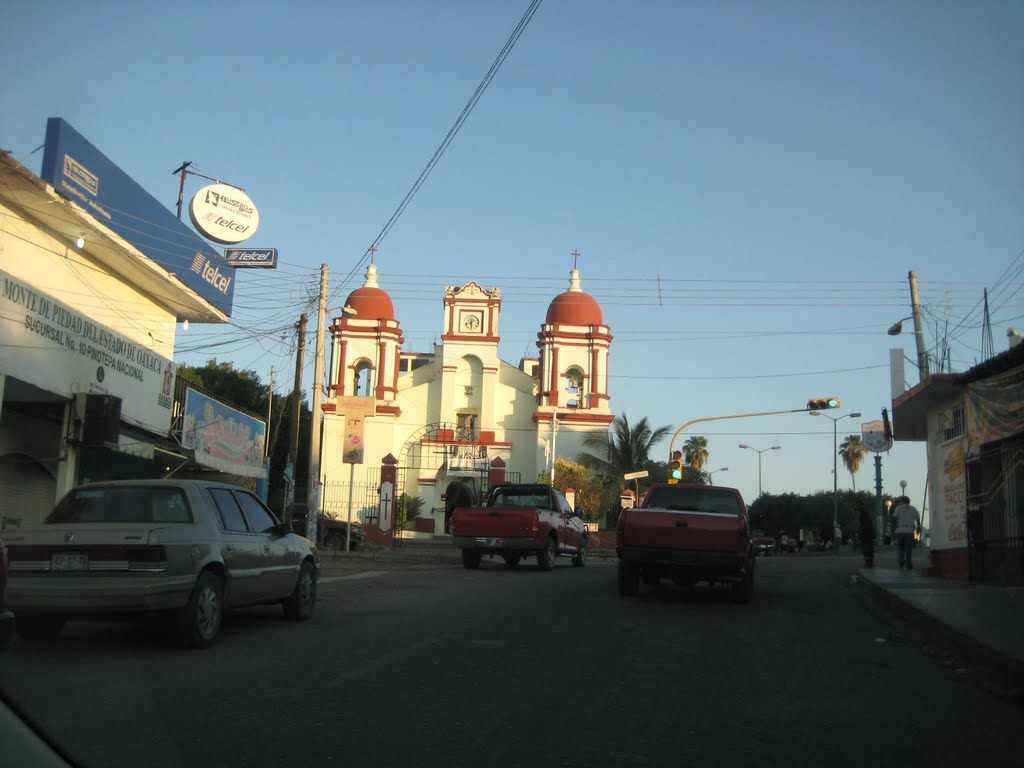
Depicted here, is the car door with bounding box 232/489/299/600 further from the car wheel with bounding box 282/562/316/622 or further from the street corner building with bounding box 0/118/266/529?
the street corner building with bounding box 0/118/266/529

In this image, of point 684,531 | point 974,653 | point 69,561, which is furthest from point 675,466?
point 69,561

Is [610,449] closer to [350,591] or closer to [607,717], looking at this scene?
[350,591]

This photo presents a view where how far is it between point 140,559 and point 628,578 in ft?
27.3

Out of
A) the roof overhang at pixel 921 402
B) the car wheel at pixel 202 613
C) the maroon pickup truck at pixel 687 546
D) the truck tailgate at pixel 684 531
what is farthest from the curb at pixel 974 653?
the car wheel at pixel 202 613

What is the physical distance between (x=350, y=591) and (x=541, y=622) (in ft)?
15.7

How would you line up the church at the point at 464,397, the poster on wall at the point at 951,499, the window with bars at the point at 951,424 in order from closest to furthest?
1. the poster on wall at the point at 951,499
2. the window with bars at the point at 951,424
3. the church at the point at 464,397

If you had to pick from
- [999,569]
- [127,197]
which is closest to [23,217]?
[127,197]

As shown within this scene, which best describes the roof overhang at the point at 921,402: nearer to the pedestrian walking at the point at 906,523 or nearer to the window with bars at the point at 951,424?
the window with bars at the point at 951,424

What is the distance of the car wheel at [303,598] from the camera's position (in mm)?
10812

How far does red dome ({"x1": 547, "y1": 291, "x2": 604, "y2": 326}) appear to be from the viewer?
170ft

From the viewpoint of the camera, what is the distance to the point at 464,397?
52.2 metres

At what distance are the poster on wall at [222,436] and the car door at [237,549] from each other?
629 inches

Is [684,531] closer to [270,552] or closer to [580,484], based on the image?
[270,552]

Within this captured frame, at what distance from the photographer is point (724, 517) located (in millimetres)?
13969
